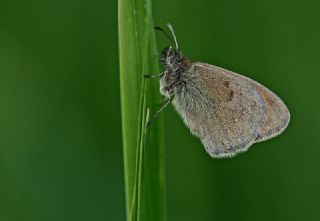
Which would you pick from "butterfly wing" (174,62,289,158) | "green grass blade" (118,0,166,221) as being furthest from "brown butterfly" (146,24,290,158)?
"green grass blade" (118,0,166,221)

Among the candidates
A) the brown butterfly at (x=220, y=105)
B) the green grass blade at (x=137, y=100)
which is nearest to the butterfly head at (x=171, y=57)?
the brown butterfly at (x=220, y=105)

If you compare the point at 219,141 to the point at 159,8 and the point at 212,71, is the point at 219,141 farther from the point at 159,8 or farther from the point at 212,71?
the point at 159,8

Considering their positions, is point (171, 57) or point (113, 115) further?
point (171, 57)

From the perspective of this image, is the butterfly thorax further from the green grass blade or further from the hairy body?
the green grass blade

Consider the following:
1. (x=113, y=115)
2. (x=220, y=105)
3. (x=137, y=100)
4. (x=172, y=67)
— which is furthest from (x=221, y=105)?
(x=137, y=100)

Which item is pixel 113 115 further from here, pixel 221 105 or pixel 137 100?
pixel 137 100
